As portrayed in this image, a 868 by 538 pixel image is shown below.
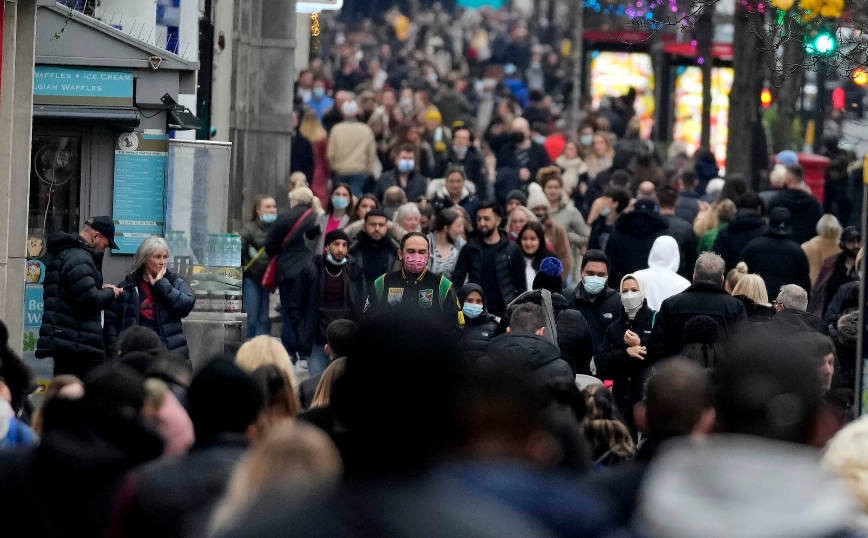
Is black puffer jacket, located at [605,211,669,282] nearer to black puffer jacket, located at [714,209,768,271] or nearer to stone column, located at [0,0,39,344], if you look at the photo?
black puffer jacket, located at [714,209,768,271]

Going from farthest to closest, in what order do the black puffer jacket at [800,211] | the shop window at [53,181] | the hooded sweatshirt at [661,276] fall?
the black puffer jacket at [800,211], the shop window at [53,181], the hooded sweatshirt at [661,276]

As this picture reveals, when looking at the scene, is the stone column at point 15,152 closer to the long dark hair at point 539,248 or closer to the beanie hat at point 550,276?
the beanie hat at point 550,276

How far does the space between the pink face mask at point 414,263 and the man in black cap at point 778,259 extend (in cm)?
327

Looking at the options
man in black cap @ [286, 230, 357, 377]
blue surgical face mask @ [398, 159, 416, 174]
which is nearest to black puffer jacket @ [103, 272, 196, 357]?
man in black cap @ [286, 230, 357, 377]

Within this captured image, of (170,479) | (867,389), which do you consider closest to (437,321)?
(170,479)

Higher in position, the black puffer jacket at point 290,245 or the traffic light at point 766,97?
the traffic light at point 766,97

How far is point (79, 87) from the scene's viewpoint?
13.4 m

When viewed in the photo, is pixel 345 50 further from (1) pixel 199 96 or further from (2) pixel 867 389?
(2) pixel 867 389

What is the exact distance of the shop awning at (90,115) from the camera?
1317 centimetres

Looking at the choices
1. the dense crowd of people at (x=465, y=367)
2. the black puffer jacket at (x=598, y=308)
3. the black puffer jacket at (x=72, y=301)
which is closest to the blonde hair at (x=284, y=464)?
the dense crowd of people at (x=465, y=367)

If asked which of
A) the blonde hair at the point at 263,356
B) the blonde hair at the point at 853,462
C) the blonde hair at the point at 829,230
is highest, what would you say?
the blonde hair at the point at 829,230

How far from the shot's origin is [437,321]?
3.12 m

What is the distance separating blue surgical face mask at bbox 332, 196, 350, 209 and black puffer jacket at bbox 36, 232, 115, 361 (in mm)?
5322

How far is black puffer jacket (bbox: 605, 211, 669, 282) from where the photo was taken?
49.9ft
